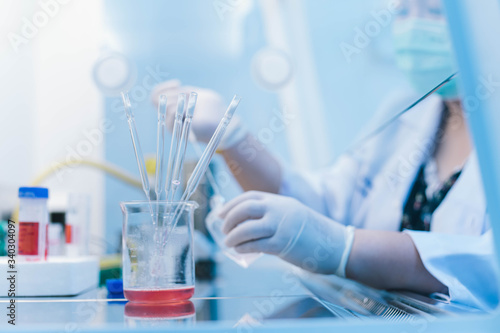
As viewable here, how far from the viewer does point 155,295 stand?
0.72 m

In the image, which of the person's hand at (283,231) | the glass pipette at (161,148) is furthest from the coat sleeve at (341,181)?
the glass pipette at (161,148)

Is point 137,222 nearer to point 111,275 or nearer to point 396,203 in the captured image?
point 111,275

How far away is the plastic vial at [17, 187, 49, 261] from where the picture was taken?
3.01 ft

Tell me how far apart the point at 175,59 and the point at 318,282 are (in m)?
1.33

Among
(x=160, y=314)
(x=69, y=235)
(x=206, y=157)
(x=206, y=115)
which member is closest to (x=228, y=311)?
(x=160, y=314)

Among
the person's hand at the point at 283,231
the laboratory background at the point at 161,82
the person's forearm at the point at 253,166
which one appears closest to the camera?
the person's hand at the point at 283,231

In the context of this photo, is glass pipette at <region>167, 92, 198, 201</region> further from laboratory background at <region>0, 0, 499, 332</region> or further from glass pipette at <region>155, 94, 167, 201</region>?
laboratory background at <region>0, 0, 499, 332</region>

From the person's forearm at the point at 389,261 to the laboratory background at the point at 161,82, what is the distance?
11 cm

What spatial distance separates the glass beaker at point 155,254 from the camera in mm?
732

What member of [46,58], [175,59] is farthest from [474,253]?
[46,58]

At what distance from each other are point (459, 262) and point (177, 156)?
1.65 feet

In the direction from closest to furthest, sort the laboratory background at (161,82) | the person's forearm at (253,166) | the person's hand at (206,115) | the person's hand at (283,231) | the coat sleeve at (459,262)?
the coat sleeve at (459,262)
the person's hand at (283,231)
the person's hand at (206,115)
the person's forearm at (253,166)
the laboratory background at (161,82)

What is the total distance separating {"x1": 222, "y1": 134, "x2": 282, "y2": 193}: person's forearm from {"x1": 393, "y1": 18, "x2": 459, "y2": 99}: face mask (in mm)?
430

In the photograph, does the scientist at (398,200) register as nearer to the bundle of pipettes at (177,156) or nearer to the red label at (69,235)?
the bundle of pipettes at (177,156)
